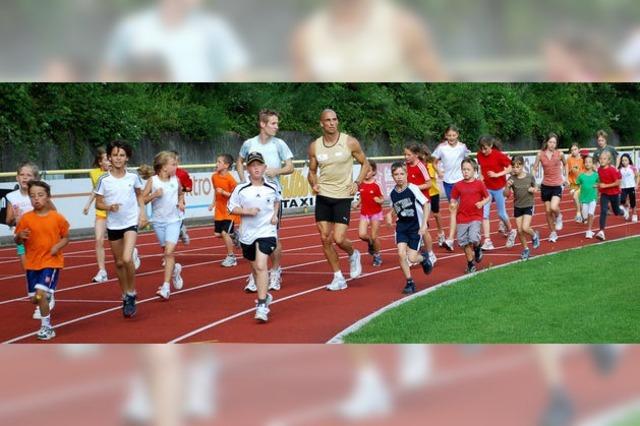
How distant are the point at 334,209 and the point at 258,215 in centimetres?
166

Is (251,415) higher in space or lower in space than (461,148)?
lower

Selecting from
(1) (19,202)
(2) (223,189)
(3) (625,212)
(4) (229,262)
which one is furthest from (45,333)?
(3) (625,212)

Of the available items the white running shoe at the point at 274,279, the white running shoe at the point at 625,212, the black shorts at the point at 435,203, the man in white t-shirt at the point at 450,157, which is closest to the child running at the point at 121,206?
the white running shoe at the point at 274,279

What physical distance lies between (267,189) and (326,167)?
148 cm

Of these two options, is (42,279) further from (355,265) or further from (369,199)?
(369,199)

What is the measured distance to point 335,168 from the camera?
11023mm

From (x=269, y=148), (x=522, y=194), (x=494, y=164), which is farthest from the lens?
(x=494, y=164)

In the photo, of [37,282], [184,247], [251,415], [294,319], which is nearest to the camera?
[251,415]

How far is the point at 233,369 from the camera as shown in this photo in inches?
188

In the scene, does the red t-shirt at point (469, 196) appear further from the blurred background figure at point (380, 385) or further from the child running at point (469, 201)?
the blurred background figure at point (380, 385)

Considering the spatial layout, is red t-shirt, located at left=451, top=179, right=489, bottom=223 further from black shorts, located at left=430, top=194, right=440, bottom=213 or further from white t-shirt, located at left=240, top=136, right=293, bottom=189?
white t-shirt, located at left=240, top=136, right=293, bottom=189

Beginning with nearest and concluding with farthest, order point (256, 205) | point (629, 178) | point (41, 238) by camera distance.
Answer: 1. point (41, 238)
2. point (256, 205)
3. point (629, 178)
